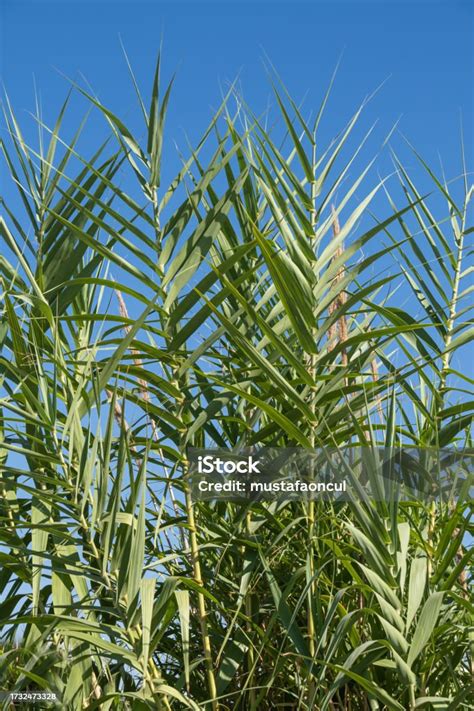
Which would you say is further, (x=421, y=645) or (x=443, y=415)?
(x=443, y=415)

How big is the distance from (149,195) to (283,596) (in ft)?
2.96

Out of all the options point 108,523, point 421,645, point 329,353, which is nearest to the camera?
point 421,645

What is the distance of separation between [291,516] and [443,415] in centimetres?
39

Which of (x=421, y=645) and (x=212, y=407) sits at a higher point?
(x=212, y=407)

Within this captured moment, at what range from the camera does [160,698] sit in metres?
1.50

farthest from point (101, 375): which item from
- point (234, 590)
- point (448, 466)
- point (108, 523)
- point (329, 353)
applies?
point (448, 466)

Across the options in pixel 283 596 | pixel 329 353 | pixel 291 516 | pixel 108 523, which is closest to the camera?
pixel 108 523

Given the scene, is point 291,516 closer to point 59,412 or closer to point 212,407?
point 212,407

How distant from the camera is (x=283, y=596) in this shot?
1.53 meters

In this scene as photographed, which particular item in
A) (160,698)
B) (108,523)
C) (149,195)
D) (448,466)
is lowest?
(160,698)

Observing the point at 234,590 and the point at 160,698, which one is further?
the point at 234,590

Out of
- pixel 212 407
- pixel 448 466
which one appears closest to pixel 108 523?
pixel 212 407

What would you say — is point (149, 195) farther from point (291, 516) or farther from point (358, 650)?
point (358, 650)

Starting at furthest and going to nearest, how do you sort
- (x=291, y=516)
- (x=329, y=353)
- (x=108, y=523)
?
(x=291, y=516)
(x=329, y=353)
(x=108, y=523)
